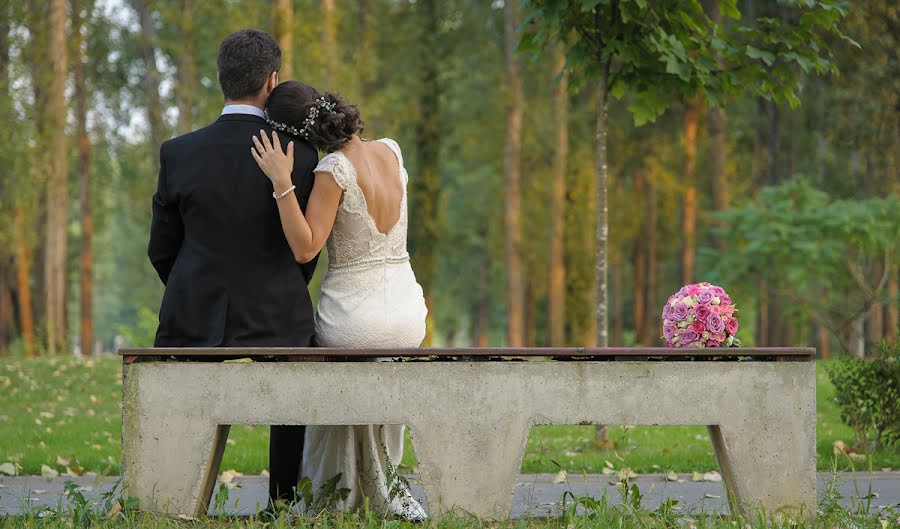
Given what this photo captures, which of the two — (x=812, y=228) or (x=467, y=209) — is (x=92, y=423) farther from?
(x=467, y=209)

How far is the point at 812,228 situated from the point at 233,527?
19.6 m

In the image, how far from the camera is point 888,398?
8031mm

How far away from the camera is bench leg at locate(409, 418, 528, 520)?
193 inches

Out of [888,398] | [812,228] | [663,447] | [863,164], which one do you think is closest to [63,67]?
[812,228]

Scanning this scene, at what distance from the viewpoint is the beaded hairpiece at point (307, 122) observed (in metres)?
5.03

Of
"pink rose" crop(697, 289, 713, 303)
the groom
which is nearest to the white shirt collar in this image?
the groom

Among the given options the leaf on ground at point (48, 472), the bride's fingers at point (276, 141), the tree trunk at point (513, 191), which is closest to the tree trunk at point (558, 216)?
the tree trunk at point (513, 191)

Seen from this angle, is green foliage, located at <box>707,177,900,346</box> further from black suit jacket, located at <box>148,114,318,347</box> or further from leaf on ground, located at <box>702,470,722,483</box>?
black suit jacket, located at <box>148,114,318,347</box>

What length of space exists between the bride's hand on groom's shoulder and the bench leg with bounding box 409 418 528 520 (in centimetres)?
120

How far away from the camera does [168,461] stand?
486 centimetres

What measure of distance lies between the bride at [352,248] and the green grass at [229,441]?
3.92ft

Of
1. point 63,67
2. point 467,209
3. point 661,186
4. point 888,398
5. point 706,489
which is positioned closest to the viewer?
point 706,489

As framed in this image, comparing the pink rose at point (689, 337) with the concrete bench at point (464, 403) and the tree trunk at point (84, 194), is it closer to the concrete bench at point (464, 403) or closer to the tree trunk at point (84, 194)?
the concrete bench at point (464, 403)

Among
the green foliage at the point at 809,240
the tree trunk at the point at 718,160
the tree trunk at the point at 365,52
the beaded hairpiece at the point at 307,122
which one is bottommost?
the beaded hairpiece at the point at 307,122
